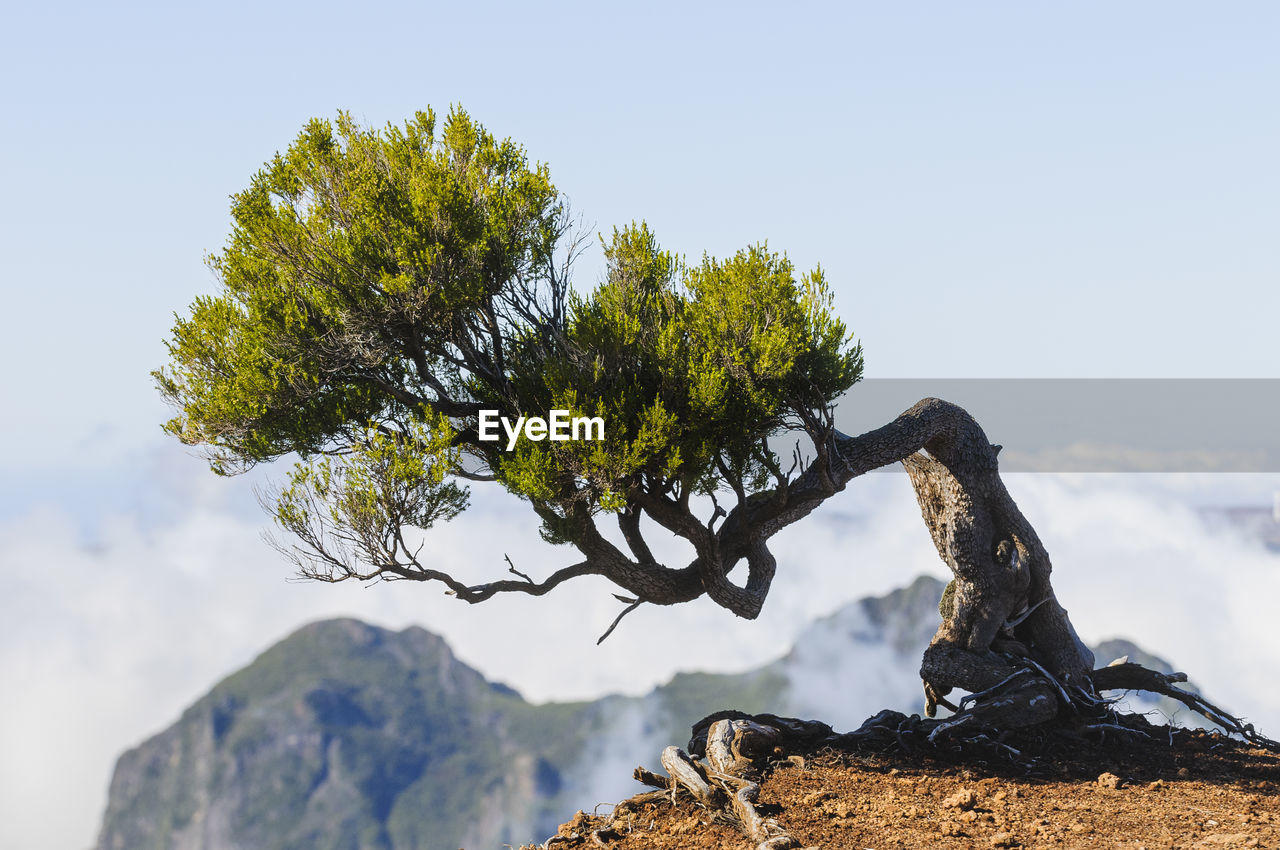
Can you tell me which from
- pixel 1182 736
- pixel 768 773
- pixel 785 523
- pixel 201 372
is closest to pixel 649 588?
pixel 785 523

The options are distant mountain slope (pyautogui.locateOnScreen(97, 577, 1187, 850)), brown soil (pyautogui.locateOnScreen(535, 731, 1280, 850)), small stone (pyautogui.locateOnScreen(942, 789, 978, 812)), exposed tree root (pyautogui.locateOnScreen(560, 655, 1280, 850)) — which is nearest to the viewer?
brown soil (pyautogui.locateOnScreen(535, 731, 1280, 850))

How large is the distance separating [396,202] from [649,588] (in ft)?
22.0

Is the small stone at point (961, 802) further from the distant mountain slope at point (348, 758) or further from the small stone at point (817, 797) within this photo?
the distant mountain slope at point (348, 758)

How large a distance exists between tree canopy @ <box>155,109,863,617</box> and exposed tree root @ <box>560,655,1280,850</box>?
2908 mm

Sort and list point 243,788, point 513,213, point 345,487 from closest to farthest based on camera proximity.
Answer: point 345,487 → point 513,213 → point 243,788

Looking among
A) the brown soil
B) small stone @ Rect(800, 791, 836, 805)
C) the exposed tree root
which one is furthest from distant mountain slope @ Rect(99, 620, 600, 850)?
small stone @ Rect(800, 791, 836, 805)

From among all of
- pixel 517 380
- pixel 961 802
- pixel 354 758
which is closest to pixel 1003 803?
pixel 961 802

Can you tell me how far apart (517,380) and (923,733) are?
7.73 meters

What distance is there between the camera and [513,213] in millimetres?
14312

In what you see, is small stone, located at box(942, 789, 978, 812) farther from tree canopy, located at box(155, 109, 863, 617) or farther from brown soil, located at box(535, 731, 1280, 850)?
tree canopy, located at box(155, 109, 863, 617)

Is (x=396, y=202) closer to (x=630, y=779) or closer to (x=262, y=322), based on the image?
(x=262, y=322)

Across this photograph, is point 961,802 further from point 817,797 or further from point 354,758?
point 354,758

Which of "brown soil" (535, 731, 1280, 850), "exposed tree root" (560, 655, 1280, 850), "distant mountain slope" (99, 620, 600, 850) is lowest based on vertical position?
"brown soil" (535, 731, 1280, 850)

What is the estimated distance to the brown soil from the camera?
11445mm
